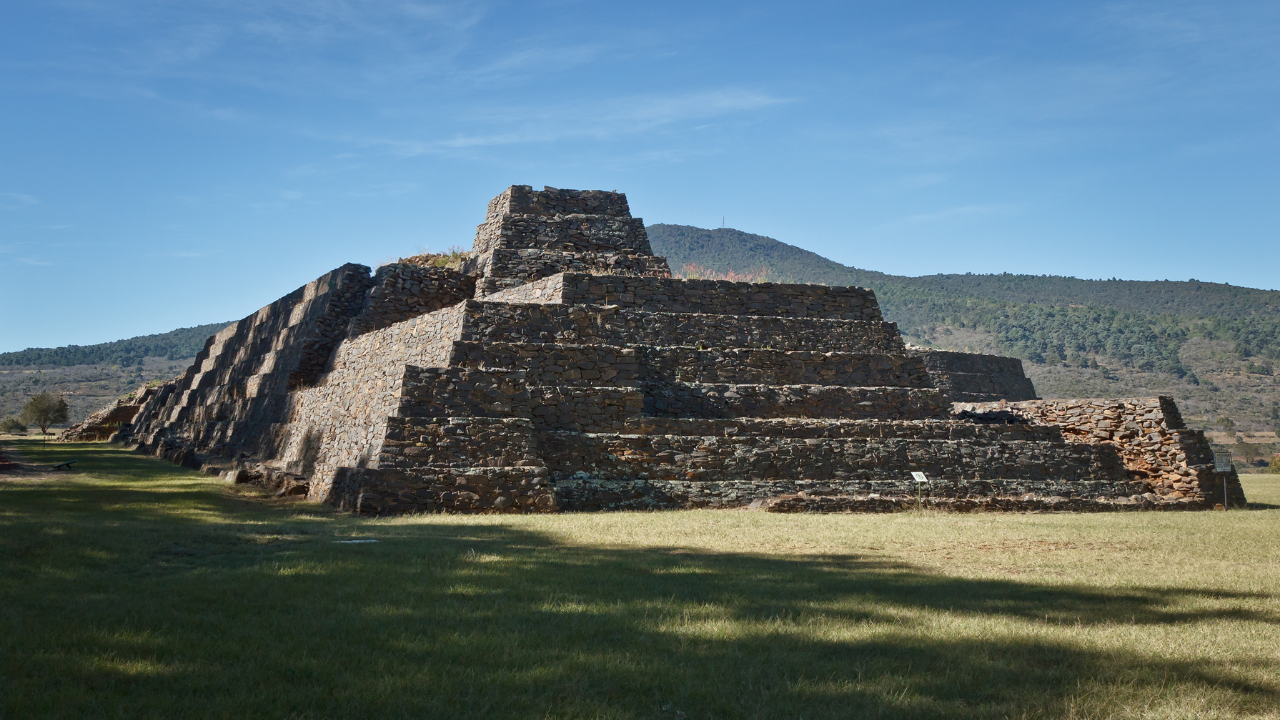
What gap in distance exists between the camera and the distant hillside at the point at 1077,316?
73438mm

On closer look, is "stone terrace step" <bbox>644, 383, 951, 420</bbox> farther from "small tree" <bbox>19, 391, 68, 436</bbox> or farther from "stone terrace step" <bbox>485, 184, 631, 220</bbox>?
"small tree" <bbox>19, 391, 68, 436</bbox>

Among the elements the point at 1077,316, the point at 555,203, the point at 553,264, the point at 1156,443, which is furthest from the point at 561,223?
the point at 1077,316

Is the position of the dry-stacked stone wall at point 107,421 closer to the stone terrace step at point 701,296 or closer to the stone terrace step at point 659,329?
the stone terrace step at point 701,296

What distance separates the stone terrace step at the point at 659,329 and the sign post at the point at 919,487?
14.5 ft

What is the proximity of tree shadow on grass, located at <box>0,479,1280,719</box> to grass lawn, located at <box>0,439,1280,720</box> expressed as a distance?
0.02 metres

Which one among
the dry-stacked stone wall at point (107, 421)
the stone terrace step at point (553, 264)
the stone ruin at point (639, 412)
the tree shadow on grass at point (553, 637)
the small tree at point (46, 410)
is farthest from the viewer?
the small tree at point (46, 410)

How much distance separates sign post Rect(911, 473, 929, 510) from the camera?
1395 cm

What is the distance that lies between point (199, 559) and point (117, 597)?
185cm

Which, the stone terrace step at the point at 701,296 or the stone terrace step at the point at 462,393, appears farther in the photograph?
the stone terrace step at the point at 701,296

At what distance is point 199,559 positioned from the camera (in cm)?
791

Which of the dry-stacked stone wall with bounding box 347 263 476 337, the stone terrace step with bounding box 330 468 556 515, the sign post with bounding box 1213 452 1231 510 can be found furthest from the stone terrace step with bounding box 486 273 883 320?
the sign post with bounding box 1213 452 1231 510

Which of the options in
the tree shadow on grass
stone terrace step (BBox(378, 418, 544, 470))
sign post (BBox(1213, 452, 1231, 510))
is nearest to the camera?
the tree shadow on grass

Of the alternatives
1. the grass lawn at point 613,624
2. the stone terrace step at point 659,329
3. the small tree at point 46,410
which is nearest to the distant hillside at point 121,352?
the small tree at point 46,410

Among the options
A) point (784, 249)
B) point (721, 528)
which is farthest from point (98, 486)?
point (784, 249)
